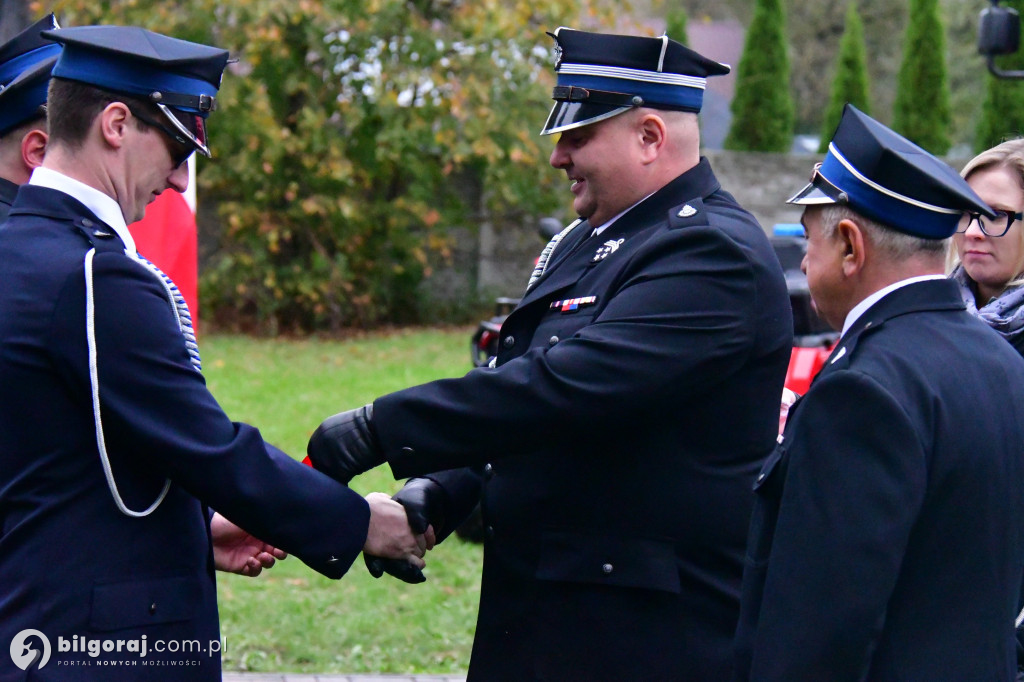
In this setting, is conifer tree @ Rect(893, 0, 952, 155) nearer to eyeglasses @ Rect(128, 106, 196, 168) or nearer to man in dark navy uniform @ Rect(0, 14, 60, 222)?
man in dark navy uniform @ Rect(0, 14, 60, 222)

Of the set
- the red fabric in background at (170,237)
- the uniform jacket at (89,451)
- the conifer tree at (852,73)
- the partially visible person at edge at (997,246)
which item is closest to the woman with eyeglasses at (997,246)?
the partially visible person at edge at (997,246)

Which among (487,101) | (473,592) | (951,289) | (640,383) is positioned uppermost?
(951,289)

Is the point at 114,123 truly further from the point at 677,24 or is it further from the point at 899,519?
the point at 677,24

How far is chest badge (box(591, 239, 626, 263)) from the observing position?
9.24 feet

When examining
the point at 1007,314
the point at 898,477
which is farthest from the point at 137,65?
the point at 1007,314

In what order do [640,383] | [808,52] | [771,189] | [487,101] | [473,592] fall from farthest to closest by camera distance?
[808,52] < [771,189] < [487,101] < [473,592] < [640,383]

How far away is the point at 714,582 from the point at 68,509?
1313 millimetres

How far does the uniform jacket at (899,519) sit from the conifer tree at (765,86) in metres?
18.2

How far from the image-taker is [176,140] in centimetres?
246

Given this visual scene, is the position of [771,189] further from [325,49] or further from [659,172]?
[659,172]

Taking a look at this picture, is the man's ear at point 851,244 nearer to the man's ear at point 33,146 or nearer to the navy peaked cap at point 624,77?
the navy peaked cap at point 624,77

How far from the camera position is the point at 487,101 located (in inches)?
555

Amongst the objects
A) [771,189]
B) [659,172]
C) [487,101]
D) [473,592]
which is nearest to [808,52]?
[771,189]

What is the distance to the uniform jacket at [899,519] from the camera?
6.38 ft
